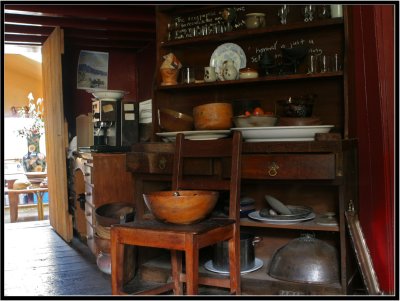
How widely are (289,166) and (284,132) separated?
189 mm

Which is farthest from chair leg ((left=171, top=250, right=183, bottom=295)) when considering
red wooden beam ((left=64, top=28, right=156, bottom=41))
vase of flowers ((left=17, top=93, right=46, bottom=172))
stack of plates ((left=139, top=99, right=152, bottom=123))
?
vase of flowers ((left=17, top=93, right=46, bottom=172))

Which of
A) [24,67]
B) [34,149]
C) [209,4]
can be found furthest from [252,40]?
[24,67]

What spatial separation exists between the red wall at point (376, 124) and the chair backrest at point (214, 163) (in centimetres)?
76

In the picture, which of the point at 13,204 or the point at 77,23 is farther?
the point at 13,204

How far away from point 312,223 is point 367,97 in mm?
759

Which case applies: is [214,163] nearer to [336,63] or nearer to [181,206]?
[181,206]

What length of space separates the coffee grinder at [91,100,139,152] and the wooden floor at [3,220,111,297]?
3.20 ft

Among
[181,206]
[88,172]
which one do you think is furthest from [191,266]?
[88,172]

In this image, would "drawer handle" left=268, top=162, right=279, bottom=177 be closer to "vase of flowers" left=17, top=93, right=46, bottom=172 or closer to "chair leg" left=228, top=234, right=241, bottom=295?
"chair leg" left=228, top=234, right=241, bottom=295

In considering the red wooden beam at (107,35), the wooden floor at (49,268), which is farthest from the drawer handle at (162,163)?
the red wooden beam at (107,35)

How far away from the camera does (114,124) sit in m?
4.05

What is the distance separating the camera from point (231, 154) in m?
2.32

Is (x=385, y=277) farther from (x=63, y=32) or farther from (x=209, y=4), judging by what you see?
(x=63, y=32)

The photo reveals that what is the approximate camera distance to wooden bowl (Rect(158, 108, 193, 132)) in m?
2.77
